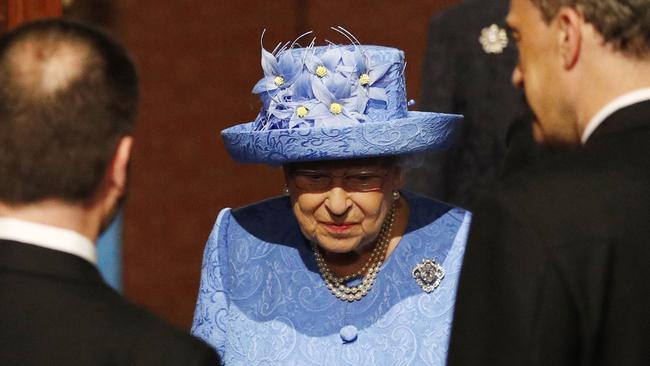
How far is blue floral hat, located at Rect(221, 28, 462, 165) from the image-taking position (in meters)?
3.03

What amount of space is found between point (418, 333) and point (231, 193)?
8.31 feet

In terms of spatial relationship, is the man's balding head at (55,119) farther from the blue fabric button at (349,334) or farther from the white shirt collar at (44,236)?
the blue fabric button at (349,334)

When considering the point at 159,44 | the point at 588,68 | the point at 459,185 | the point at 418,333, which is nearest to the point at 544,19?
the point at 588,68

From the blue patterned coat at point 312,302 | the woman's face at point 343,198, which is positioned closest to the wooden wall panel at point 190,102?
the blue patterned coat at point 312,302

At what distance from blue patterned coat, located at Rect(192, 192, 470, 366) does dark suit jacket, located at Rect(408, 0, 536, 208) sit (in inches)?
29.1

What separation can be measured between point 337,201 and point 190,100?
95.9 inches

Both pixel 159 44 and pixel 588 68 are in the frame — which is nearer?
pixel 588 68

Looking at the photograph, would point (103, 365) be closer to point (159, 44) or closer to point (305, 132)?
point (305, 132)

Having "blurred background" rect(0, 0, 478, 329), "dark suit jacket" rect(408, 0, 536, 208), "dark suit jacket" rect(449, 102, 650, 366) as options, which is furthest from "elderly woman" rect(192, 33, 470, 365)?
"blurred background" rect(0, 0, 478, 329)

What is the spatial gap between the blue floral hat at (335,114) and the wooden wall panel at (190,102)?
213cm

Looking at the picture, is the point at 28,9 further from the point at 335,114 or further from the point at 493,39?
the point at 493,39

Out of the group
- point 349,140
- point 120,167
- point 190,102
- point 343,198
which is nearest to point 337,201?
point 343,198

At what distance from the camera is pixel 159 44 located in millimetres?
5332

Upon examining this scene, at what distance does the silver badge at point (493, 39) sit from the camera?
3.93 metres
